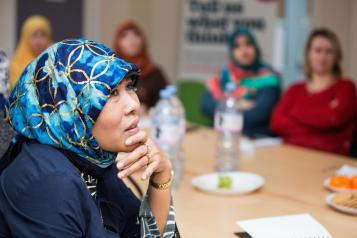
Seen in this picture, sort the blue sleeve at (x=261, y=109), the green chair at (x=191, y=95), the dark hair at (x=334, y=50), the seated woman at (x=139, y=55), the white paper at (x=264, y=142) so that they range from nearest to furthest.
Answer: the white paper at (x=264, y=142) < the dark hair at (x=334, y=50) < the blue sleeve at (x=261, y=109) < the seated woman at (x=139, y=55) < the green chair at (x=191, y=95)

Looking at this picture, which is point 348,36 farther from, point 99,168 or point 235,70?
point 99,168

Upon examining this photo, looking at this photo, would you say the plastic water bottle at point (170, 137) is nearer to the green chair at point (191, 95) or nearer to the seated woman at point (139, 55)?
the seated woman at point (139, 55)

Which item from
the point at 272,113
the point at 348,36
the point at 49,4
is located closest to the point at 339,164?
the point at 272,113

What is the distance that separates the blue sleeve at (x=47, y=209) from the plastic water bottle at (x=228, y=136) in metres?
1.32

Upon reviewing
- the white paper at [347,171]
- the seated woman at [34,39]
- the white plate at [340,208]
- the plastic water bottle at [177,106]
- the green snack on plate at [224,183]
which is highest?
the seated woman at [34,39]

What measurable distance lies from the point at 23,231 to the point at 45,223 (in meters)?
0.06

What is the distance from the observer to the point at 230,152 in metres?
2.84

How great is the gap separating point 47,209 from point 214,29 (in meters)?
4.42

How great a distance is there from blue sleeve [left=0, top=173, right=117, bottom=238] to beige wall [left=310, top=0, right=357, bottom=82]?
12.6 ft

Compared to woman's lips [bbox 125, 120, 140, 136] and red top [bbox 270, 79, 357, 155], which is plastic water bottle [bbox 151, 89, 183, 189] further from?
red top [bbox 270, 79, 357, 155]

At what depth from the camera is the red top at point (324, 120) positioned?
143 inches

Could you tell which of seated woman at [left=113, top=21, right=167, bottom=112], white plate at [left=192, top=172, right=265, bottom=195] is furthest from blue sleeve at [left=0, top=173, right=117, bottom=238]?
seated woman at [left=113, top=21, right=167, bottom=112]

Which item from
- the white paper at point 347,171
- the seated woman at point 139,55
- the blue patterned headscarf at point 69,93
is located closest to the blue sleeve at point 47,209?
the blue patterned headscarf at point 69,93

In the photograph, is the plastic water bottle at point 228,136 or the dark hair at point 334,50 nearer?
the plastic water bottle at point 228,136
